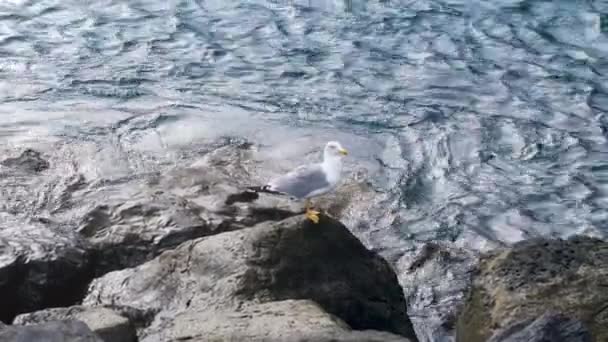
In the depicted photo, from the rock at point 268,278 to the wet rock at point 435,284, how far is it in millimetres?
684

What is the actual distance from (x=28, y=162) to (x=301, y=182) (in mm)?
3466

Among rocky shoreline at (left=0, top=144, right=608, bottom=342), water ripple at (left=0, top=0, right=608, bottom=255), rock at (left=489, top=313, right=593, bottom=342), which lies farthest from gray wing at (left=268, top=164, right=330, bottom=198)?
rock at (left=489, top=313, right=593, bottom=342)

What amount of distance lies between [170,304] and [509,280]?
7.53ft

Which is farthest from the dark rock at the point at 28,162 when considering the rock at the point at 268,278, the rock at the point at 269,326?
the rock at the point at 269,326

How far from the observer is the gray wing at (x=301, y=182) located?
318 inches

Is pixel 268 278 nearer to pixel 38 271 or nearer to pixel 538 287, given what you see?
pixel 38 271

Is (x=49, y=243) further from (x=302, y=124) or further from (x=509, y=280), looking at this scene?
(x=302, y=124)

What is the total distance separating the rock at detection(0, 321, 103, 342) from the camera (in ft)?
16.6

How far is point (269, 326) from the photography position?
5645mm

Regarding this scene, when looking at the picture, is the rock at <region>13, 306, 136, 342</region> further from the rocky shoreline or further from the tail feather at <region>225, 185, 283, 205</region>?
the tail feather at <region>225, 185, 283, 205</region>

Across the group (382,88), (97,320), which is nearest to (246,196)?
(97,320)

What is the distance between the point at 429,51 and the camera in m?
14.4

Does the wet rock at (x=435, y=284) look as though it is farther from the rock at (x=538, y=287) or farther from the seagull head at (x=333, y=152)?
the seagull head at (x=333, y=152)

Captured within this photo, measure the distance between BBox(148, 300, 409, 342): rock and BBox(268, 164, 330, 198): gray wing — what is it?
209cm
